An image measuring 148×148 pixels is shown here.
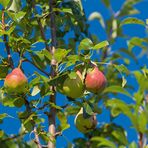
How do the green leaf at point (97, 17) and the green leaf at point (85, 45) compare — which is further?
the green leaf at point (97, 17)

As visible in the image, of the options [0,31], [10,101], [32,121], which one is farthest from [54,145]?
[0,31]

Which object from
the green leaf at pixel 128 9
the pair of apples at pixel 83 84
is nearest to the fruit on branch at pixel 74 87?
the pair of apples at pixel 83 84

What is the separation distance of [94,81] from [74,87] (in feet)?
0.35

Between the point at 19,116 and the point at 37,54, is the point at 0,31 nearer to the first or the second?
the point at 37,54

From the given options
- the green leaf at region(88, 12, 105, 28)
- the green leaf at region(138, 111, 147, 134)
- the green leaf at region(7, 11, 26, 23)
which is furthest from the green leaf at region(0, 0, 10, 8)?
the green leaf at region(88, 12, 105, 28)

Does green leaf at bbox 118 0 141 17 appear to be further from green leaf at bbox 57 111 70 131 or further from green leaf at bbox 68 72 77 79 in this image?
green leaf at bbox 68 72 77 79

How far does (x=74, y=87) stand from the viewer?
8.41 feet

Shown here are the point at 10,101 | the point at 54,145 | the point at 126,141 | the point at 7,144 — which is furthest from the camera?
the point at 7,144

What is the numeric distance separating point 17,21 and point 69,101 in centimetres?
48

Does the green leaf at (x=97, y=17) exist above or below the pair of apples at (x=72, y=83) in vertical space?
above

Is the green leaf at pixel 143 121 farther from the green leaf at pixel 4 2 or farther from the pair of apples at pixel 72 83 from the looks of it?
the green leaf at pixel 4 2

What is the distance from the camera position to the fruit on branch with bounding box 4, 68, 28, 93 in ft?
8.44

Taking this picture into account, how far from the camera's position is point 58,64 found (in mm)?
2695

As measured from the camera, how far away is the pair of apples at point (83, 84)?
8.46ft
